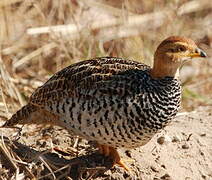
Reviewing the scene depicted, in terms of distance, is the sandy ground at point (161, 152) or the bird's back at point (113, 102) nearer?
the bird's back at point (113, 102)

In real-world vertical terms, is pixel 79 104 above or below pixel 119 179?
above

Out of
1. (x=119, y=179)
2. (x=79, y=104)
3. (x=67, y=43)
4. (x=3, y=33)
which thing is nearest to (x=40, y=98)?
(x=79, y=104)

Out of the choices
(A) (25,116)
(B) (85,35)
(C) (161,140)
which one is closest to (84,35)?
(B) (85,35)

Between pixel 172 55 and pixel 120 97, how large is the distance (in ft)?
1.65

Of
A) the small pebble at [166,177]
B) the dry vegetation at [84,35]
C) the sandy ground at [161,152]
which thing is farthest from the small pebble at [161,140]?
the dry vegetation at [84,35]

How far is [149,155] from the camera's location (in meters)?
5.14

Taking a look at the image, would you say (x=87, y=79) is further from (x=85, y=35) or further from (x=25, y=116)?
(x=85, y=35)

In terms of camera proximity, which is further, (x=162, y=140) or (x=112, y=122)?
(x=162, y=140)

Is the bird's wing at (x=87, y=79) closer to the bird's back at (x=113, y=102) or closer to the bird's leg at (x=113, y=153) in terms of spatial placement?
the bird's back at (x=113, y=102)

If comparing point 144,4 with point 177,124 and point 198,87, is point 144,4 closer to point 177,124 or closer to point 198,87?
point 198,87

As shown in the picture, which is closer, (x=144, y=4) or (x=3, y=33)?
(x=3, y=33)

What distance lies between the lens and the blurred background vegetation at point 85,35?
7.05 meters

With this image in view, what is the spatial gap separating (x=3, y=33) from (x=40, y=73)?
0.73 metres

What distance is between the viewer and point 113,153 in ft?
16.0
